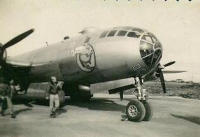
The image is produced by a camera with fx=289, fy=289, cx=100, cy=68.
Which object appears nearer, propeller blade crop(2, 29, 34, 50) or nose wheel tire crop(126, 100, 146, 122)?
nose wheel tire crop(126, 100, 146, 122)

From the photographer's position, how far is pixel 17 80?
19.1 metres

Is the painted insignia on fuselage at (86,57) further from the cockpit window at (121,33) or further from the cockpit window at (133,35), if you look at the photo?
the cockpit window at (133,35)

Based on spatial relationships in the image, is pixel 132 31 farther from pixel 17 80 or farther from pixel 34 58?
pixel 17 80

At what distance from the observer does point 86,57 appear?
1412cm

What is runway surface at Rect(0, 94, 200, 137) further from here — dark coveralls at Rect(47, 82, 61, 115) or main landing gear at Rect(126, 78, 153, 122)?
dark coveralls at Rect(47, 82, 61, 115)

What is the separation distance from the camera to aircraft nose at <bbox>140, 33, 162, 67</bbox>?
12.1 metres

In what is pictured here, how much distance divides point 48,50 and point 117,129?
8954 mm

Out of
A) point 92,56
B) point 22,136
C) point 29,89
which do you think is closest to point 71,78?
point 92,56

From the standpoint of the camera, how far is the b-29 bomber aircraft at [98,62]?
1227 centimetres

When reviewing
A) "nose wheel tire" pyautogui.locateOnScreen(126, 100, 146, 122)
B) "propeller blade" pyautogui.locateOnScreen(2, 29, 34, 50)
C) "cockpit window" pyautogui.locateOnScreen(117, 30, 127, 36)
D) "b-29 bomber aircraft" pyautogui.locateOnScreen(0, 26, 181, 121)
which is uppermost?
"propeller blade" pyautogui.locateOnScreen(2, 29, 34, 50)

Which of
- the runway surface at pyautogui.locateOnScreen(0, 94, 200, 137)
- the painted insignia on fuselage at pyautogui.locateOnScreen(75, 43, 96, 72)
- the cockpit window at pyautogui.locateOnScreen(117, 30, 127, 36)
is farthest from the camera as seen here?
the painted insignia on fuselage at pyautogui.locateOnScreen(75, 43, 96, 72)

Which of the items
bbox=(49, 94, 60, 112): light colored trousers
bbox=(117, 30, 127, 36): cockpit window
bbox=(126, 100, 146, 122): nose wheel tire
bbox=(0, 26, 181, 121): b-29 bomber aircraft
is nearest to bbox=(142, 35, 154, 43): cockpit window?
bbox=(0, 26, 181, 121): b-29 bomber aircraft

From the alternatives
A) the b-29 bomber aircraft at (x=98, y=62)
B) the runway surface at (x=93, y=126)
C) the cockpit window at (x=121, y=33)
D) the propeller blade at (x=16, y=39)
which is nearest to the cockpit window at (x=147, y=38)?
the b-29 bomber aircraft at (x=98, y=62)

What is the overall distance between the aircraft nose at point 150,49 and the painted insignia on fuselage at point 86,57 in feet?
8.73
